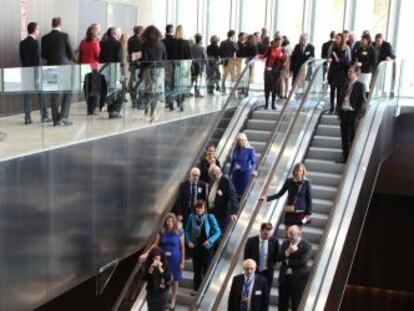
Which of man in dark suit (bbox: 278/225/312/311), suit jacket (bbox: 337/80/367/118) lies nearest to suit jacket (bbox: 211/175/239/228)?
man in dark suit (bbox: 278/225/312/311)

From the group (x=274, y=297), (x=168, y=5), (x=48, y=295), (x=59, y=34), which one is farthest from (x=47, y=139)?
(x=168, y=5)

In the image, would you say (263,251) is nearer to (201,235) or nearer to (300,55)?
(201,235)

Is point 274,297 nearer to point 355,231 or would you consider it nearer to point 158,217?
point 355,231

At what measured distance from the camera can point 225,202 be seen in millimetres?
10703

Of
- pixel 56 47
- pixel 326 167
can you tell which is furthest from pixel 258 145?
pixel 56 47

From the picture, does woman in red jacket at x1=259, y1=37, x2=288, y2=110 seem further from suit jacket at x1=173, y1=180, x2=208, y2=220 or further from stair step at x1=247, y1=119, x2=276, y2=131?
suit jacket at x1=173, y1=180, x2=208, y2=220

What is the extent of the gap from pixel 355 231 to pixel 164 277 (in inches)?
141

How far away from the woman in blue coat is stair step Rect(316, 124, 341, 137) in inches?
184

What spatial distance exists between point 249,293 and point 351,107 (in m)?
5.27

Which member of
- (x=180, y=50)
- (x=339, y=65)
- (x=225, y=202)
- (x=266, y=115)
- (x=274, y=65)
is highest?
(x=180, y=50)

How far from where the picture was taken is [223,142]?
46.9ft

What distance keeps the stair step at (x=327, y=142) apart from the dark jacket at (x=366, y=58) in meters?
2.58

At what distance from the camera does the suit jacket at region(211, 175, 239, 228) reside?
1064cm

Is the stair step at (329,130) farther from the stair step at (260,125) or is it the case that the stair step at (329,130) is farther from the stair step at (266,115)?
the stair step at (266,115)
